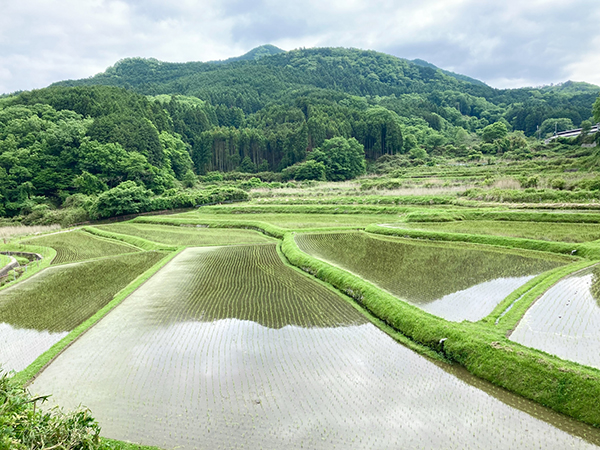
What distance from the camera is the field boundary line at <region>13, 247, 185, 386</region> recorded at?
8.01m

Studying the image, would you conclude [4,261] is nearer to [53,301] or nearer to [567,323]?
[53,301]

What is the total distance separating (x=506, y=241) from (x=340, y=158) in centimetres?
5470

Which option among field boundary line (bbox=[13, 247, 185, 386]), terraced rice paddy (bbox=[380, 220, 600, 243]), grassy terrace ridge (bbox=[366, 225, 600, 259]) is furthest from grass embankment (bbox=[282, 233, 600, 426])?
terraced rice paddy (bbox=[380, 220, 600, 243])

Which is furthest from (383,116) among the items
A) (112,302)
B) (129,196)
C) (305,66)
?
(305,66)

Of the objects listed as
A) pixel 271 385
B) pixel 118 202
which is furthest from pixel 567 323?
pixel 118 202

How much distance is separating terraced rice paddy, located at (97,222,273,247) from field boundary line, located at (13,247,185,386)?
7.00 meters

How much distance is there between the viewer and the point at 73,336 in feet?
33.0

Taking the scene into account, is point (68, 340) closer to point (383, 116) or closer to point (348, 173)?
point (348, 173)

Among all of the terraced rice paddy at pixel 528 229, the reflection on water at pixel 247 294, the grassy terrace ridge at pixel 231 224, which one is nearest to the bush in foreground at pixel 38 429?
the reflection on water at pixel 247 294

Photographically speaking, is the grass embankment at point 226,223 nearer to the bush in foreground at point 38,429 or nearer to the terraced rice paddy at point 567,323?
the terraced rice paddy at point 567,323

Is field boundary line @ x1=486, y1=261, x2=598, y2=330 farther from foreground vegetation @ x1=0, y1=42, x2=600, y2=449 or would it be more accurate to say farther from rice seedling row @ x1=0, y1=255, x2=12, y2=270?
rice seedling row @ x1=0, y1=255, x2=12, y2=270

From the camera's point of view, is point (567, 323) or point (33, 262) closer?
point (567, 323)

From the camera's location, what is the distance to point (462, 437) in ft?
17.2

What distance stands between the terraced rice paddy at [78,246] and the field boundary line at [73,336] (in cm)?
795
